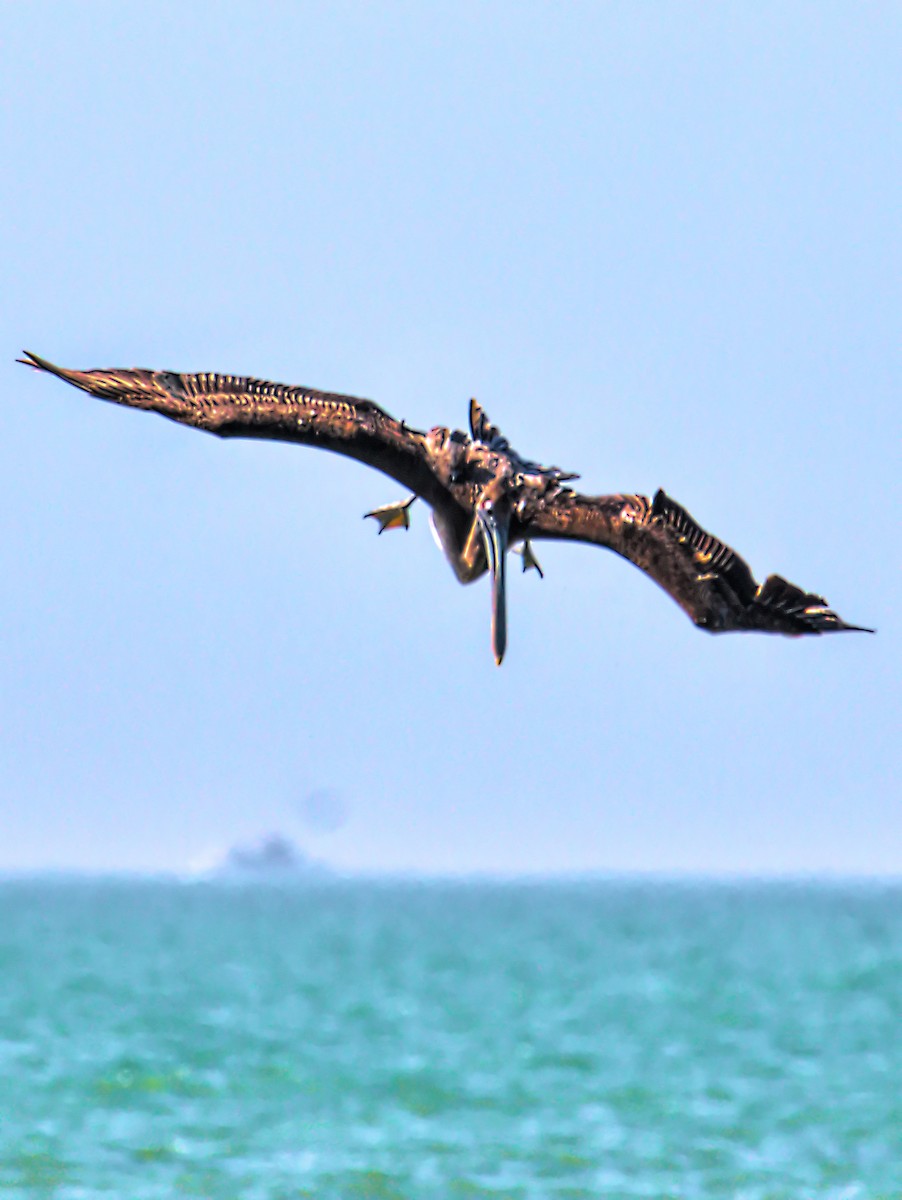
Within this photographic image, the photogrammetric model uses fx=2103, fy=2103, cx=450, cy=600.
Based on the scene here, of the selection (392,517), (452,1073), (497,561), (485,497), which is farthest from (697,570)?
(452,1073)

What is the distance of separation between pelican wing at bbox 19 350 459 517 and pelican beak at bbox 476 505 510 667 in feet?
1.57

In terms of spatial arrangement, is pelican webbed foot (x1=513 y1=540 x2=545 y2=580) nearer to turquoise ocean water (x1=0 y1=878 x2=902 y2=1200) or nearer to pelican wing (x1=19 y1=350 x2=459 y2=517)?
pelican wing (x1=19 y1=350 x2=459 y2=517)

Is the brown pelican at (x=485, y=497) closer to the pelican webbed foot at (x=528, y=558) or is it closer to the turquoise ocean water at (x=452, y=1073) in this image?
the pelican webbed foot at (x=528, y=558)

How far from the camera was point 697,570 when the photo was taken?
1554cm

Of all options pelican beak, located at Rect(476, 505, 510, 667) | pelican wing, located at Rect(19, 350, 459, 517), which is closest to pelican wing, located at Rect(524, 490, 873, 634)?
pelican beak, located at Rect(476, 505, 510, 667)

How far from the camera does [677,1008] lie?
210 feet

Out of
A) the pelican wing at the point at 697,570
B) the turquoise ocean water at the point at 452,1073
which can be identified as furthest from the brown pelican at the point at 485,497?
the turquoise ocean water at the point at 452,1073

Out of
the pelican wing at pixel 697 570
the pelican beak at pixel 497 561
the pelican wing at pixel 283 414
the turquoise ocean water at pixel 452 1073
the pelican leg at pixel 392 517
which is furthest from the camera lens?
the turquoise ocean water at pixel 452 1073

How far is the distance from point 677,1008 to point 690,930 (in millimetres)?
58618

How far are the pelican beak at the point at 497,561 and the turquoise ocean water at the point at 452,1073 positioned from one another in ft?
60.8

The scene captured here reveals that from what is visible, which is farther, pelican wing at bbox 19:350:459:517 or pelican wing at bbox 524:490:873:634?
pelican wing at bbox 19:350:459:517

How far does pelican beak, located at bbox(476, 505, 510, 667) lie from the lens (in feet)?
50.5

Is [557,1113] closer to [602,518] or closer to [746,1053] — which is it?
[746,1053]

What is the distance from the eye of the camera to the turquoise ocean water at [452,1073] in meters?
34.1
